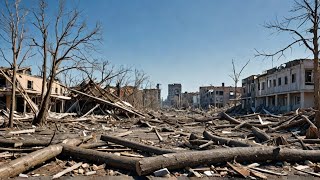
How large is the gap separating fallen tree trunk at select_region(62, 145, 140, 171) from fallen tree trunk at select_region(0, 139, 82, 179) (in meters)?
0.32

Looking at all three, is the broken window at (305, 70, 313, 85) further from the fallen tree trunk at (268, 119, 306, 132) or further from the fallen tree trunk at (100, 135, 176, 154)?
the fallen tree trunk at (100, 135, 176, 154)

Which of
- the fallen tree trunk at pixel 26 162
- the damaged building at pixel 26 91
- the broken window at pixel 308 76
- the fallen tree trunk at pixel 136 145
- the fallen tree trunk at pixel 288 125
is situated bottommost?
the fallen tree trunk at pixel 26 162

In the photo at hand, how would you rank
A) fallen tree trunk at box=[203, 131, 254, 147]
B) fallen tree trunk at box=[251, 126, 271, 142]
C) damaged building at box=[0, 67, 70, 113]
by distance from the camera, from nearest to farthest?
fallen tree trunk at box=[203, 131, 254, 147] < fallen tree trunk at box=[251, 126, 271, 142] < damaged building at box=[0, 67, 70, 113]

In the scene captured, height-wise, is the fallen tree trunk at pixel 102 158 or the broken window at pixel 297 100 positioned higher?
the broken window at pixel 297 100

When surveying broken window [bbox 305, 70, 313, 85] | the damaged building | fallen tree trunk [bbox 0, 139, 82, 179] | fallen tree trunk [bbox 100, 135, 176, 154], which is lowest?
fallen tree trunk [bbox 0, 139, 82, 179]

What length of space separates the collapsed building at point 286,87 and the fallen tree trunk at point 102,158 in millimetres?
35778

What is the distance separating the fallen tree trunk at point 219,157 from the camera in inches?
265

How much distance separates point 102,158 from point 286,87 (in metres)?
39.9

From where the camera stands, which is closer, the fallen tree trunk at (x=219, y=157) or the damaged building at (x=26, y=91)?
the fallen tree trunk at (x=219, y=157)

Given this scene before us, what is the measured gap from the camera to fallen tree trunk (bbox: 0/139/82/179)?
20.8 feet

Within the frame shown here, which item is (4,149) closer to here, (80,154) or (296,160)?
(80,154)

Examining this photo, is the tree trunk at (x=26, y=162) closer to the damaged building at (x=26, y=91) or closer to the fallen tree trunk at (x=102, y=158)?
the fallen tree trunk at (x=102, y=158)

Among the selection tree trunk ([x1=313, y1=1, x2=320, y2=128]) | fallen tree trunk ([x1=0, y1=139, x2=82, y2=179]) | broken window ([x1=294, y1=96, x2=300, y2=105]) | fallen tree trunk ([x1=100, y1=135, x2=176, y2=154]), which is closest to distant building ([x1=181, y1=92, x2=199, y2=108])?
broken window ([x1=294, y1=96, x2=300, y2=105])

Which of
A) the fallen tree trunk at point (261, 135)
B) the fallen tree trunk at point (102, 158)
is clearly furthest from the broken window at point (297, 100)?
the fallen tree trunk at point (102, 158)
